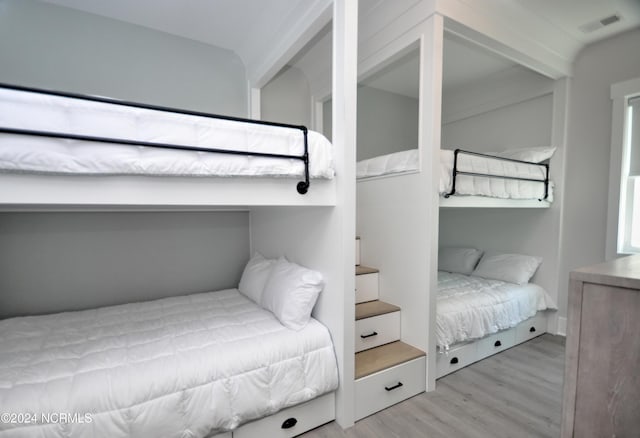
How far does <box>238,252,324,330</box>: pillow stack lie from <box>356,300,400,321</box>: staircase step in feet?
1.50

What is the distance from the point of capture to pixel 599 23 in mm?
2285

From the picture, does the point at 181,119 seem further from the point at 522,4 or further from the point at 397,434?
the point at 522,4

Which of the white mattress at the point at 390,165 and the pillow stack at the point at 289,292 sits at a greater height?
the white mattress at the point at 390,165

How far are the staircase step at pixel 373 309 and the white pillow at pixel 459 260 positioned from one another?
145 cm

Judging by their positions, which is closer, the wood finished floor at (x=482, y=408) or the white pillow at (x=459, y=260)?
the wood finished floor at (x=482, y=408)

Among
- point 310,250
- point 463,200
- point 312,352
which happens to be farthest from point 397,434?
point 463,200

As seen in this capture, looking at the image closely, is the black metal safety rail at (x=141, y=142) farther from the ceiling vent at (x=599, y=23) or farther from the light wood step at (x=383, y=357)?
the ceiling vent at (x=599, y=23)

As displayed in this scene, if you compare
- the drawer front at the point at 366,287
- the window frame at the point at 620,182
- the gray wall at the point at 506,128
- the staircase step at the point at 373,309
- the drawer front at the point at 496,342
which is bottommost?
the drawer front at the point at 496,342

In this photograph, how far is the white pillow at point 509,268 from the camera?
2.76m

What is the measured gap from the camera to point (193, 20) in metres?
2.26

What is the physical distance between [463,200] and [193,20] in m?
2.55

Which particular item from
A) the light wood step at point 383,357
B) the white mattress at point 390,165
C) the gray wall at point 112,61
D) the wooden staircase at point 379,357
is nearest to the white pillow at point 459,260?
the wooden staircase at point 379,357

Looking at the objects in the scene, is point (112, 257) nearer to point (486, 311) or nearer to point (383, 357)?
point (383, 357)

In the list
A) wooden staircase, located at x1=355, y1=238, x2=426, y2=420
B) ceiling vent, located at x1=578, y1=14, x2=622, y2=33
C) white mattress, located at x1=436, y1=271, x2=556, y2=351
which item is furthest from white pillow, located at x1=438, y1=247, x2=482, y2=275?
ceiling vent, located at x1=578, y1=14, x2=622, y2=33
